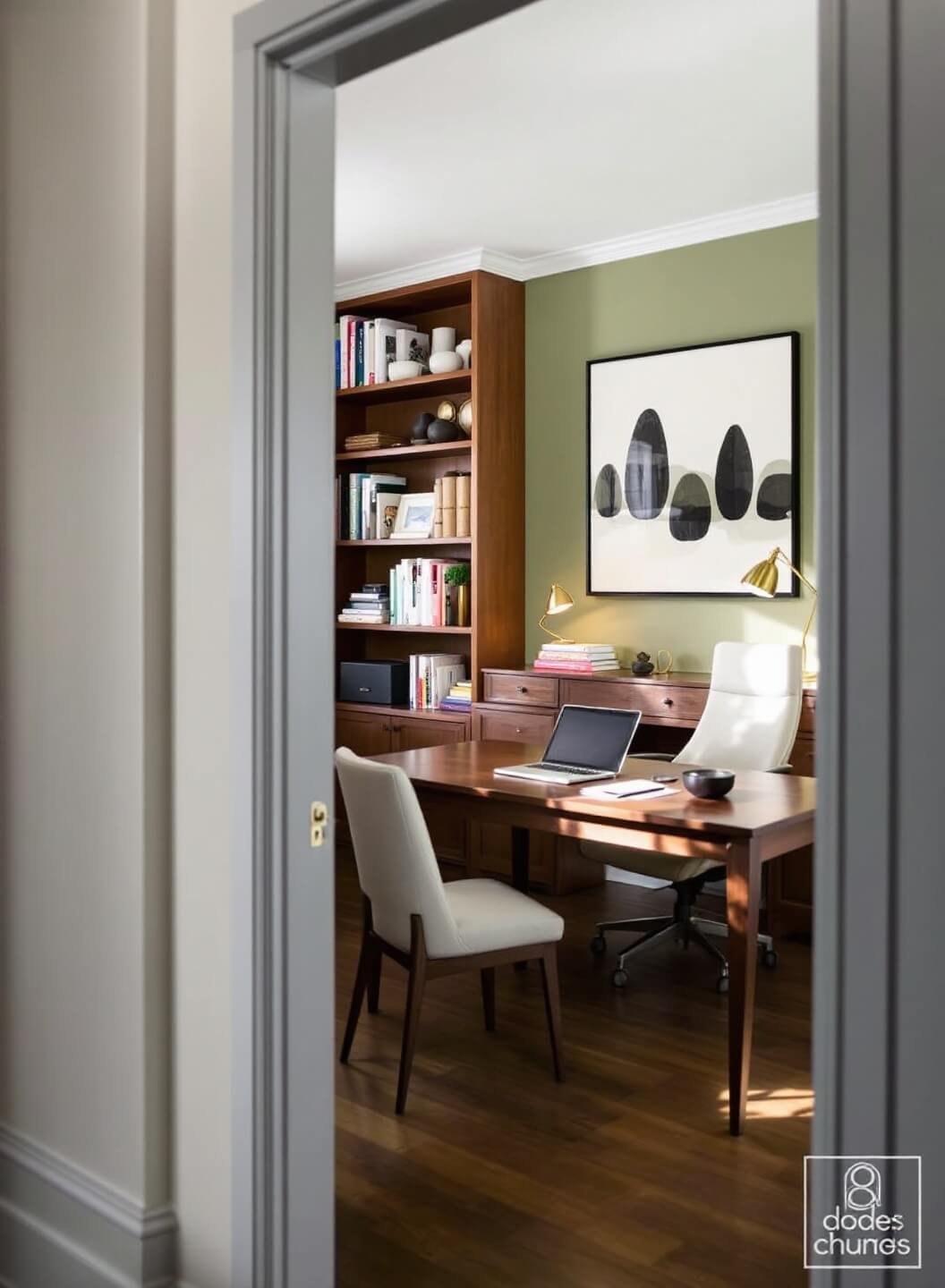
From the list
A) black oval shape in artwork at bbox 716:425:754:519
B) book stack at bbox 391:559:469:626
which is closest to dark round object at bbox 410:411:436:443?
book stack at bbox 391:559:469:626

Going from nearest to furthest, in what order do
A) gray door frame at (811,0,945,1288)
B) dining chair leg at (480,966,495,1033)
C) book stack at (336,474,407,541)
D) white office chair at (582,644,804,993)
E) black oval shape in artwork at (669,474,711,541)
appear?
gray door frame at (811,0,945,1288)
dining chair leg at (480,966,495,1033)
white office chair at (582,644,804,993)
black oval shape in artwork at (669,474,711,541)
book stack at (336,474,407,541)

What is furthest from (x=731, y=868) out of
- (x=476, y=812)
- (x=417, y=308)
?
(x=417, y=308)

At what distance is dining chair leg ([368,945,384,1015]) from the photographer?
10.7 feet

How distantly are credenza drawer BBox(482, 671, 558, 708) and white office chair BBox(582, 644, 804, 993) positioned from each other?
0.82 meters

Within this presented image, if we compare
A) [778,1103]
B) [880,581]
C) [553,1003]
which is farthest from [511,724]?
[880,581]

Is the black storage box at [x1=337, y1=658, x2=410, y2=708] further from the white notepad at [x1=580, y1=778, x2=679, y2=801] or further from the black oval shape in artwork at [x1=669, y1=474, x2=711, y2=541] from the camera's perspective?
the white notepad at [x1=580, y1=778, x2=679, y2=801]

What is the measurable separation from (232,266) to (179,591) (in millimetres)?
533

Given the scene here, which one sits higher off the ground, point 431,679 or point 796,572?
point 796,572

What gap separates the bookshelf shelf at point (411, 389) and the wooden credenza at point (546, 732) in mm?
→ 1365

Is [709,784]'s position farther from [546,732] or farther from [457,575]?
[457,575]

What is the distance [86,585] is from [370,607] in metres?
3.78

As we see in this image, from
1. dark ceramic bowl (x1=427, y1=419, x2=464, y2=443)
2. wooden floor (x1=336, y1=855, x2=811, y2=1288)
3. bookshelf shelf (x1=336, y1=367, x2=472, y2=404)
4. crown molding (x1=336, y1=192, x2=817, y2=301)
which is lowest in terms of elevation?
wooden floor (x1=336, y1=855, x2=811, y2=1288)

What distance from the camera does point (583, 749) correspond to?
369 cm

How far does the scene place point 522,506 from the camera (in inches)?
221
